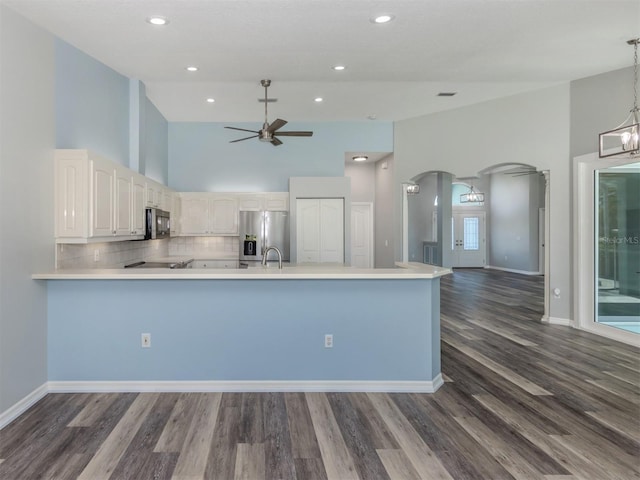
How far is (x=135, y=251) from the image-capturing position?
17.7 ft

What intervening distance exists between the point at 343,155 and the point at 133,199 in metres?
4.04

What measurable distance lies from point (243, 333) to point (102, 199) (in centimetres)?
182

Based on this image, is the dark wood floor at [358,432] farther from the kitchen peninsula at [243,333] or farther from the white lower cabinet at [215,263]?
the white lower cabinet at [215,263]

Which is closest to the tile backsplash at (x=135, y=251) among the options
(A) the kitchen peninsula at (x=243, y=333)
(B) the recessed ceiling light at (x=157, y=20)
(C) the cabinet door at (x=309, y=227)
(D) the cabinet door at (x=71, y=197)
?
(D) the cabinet door at (x=71, y=197)

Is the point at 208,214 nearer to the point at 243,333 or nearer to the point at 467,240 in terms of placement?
the point at 243,333

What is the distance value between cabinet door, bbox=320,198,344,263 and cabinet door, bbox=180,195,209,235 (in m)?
2.02

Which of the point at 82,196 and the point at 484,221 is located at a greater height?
the point at 484,221

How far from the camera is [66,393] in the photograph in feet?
10.5

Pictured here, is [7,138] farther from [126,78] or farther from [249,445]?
[249,445]

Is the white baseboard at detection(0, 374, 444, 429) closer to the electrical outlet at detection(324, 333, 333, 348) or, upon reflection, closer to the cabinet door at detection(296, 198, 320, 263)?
the electrical outlet at detection(324, 333, 333, 348)

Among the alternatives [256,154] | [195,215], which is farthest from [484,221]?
[195,215]

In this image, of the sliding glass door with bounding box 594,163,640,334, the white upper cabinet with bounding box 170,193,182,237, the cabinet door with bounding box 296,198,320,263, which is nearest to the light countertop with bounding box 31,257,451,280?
the white upper cabinet with bounding box 170,193,182,237

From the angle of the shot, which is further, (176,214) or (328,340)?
(176,214)

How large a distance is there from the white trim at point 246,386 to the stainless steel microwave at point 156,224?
2.05 metres
